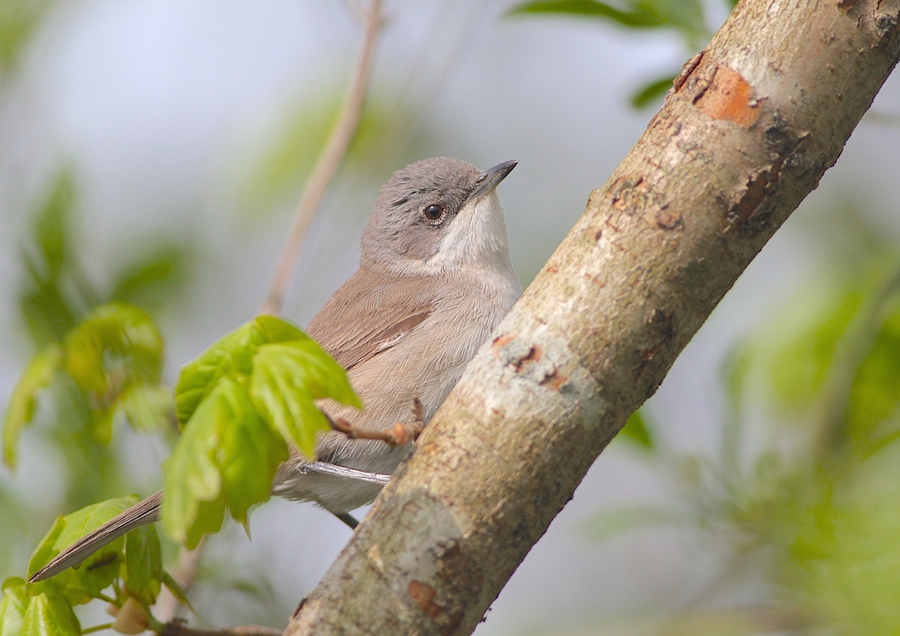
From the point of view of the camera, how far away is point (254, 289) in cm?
668

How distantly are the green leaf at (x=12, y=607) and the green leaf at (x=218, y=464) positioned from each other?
98 centimetres

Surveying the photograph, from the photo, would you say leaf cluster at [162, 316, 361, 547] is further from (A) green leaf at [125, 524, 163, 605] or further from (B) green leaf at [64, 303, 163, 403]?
(B) green leaf at [64, 303, 163, 403]

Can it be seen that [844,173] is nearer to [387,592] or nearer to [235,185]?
[235,185]

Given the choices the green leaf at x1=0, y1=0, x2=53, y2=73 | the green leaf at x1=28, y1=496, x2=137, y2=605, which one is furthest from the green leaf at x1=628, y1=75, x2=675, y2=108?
the green leaf at x1=0, y1=0, x2=53, y2=73

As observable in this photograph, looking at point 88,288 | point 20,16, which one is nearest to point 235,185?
point 20,16

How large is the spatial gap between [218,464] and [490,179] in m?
3.49

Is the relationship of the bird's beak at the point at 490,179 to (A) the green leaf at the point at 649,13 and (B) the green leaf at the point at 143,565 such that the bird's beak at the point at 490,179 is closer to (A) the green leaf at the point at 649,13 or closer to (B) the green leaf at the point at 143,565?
(A) the green leaf at the point at 649,13

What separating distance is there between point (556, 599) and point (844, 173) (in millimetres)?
4268

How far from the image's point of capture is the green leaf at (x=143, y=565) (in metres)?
2.62

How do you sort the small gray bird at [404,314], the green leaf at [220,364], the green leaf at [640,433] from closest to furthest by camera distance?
1. the green leaf at [220,364]
2. the small gray bird at [404,314]
3. the green leaf at [640,433]

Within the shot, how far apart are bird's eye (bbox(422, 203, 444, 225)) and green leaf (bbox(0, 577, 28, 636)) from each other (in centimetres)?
311

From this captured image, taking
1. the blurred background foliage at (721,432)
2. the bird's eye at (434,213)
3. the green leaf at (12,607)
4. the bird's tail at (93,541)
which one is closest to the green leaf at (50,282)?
the blurred background foliage at (721,432)

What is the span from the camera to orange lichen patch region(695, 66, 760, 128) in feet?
7.47

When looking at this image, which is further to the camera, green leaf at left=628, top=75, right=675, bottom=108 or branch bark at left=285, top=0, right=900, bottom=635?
green leaf at left=628, top=75, right=675, bottom=108
